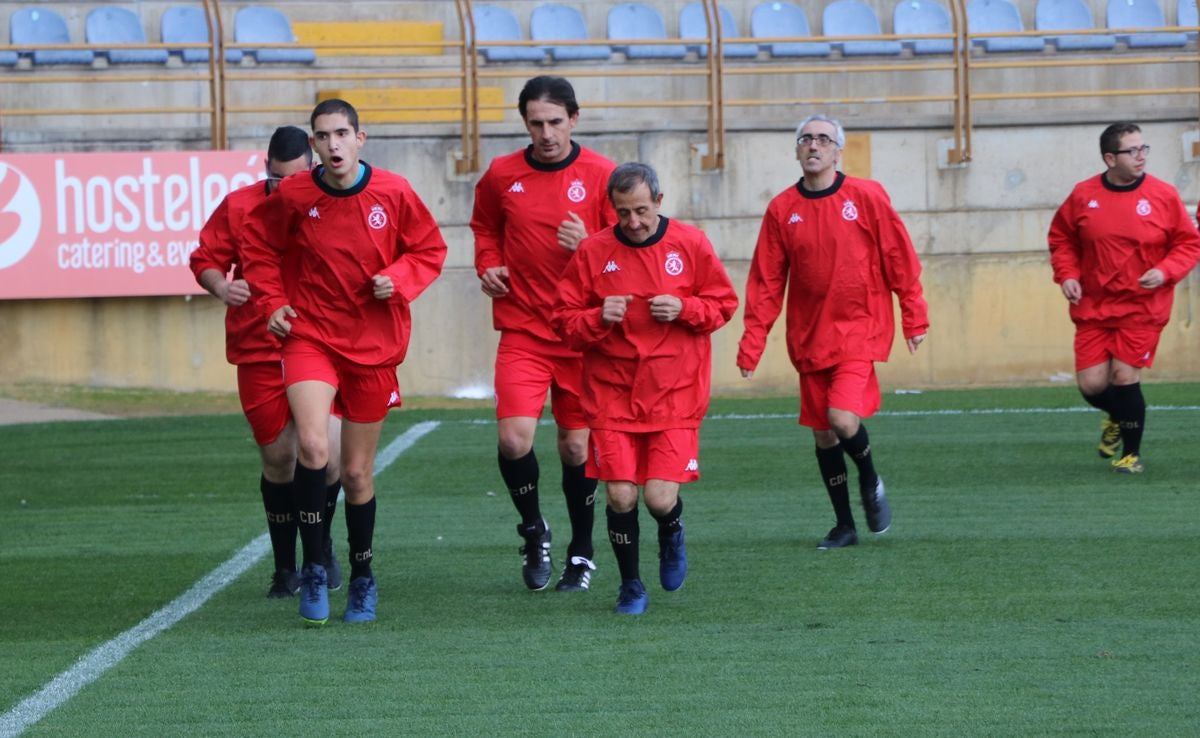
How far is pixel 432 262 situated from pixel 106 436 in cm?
833

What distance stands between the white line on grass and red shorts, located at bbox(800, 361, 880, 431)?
2757 millimetres

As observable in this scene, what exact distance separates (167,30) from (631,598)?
53.5 ft

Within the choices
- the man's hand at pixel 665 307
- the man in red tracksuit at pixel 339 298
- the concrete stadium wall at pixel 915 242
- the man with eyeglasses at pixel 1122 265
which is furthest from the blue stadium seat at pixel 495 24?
the man's hand at pixel 665 307

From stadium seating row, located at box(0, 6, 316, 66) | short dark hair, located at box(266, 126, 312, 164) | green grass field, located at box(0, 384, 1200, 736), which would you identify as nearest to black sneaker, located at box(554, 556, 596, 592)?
green grass field, located at box(0, 384, 1200, 736)

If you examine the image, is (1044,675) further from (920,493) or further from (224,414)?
(224,414)

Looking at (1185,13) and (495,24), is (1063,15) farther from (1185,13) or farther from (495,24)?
(495,24)

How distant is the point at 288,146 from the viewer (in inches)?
287

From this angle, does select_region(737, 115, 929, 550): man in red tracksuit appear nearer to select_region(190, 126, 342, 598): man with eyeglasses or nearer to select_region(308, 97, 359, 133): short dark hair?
select_region(190, 126, 342, 598): man with eyeglasses

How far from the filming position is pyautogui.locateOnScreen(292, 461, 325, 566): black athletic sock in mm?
6637

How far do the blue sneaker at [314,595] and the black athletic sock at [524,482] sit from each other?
3.70 feet

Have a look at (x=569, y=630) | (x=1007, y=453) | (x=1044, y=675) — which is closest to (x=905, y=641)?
(x=1044, y=675)

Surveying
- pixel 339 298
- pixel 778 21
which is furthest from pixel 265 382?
pixel 778 21

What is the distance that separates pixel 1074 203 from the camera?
10.8m

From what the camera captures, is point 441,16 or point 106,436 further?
point 441,16
